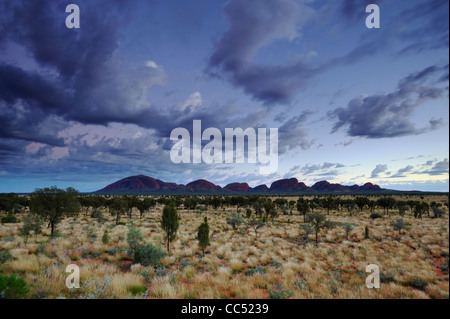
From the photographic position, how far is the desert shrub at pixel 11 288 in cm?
572

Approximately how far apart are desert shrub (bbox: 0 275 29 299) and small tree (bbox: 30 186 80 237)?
16960mm

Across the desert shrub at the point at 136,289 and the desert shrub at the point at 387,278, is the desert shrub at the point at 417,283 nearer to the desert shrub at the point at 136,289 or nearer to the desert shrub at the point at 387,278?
the desert shrub at the point at 387,278

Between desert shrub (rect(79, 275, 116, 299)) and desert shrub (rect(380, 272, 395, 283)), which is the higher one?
desert shrub (rect(79, 275, 116, 299))

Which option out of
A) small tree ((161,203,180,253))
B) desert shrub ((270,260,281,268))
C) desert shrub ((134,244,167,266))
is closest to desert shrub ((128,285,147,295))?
desert shrub ((134,244,167,266))

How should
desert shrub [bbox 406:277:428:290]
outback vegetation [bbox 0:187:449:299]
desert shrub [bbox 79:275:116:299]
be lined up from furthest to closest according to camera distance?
desert shrub [bbox 406:277:428:290]
outback vegetation [bbox 0:187:449:299]
desert shrub [bbox 79:275:116:299]

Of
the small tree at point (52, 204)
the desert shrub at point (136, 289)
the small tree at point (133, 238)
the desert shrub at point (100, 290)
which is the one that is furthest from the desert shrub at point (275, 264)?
the small tree at point (52, 204)

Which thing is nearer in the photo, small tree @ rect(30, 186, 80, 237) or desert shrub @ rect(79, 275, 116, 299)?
desert shrub @ rect(79, 275, 116, 299)

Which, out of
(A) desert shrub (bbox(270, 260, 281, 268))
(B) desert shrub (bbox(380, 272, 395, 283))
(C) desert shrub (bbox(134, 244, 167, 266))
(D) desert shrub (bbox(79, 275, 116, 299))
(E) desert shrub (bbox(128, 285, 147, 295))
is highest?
(D) desert shrub (bbox(79, 275, 116, 299))

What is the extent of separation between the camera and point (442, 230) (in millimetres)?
27531

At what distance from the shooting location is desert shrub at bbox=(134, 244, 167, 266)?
1135cm

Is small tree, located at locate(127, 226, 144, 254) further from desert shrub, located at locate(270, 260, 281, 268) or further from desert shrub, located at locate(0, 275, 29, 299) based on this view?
desert shrub, located at locate(270, 260, 281, 268)

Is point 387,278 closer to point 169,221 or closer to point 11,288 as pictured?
point 169,221
